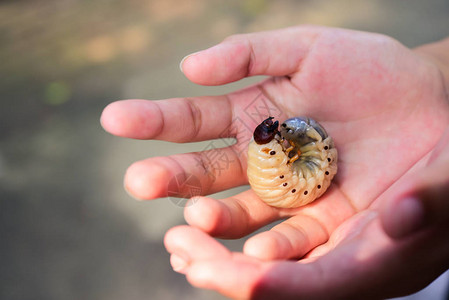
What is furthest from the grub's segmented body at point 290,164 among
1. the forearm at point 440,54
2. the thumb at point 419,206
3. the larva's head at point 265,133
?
the forearm at point 440,54

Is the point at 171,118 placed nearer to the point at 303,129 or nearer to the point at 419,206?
the point at 303,129

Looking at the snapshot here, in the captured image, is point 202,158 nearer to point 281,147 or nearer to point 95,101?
point 281,147

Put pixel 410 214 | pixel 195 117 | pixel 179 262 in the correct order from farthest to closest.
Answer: pixel 195 117 < pixel 179 262 < pixel 410 214

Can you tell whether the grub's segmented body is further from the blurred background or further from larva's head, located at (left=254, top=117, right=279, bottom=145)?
the blurred background

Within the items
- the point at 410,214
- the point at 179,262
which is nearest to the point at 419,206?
the point at 410,214

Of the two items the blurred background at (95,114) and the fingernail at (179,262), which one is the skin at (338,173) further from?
the blurred background at (95,114)
